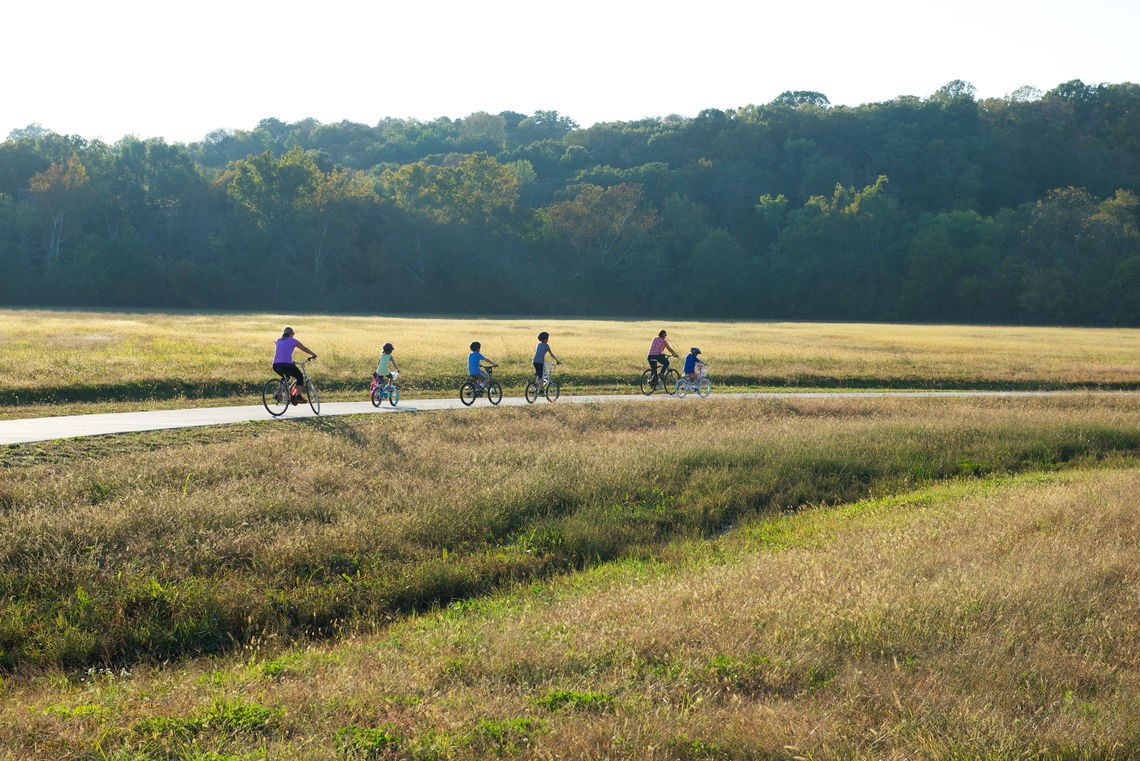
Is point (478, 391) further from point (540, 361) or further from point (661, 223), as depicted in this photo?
point (661, 223)

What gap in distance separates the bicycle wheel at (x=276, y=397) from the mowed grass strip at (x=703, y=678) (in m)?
10.7

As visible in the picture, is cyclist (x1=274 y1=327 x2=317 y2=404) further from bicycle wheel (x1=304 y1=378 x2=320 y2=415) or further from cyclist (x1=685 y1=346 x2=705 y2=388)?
cyclist (x1=685 y1=346 x2=705 y2=388)

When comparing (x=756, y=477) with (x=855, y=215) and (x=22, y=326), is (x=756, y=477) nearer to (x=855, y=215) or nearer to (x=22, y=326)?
(x=22, y=326)

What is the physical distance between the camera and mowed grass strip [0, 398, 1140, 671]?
340 inches

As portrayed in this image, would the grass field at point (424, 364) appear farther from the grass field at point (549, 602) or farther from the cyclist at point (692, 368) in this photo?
the grass field at point (549, 602)

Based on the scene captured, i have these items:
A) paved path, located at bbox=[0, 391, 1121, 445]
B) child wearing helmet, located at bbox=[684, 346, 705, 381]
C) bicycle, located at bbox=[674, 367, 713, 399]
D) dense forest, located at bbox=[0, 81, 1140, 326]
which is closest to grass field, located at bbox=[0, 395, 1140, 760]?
paved path, located at bbox=[0, 391, 1121, 445]

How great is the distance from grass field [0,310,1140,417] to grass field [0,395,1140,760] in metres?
7.62

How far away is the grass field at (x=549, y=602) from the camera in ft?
18.9

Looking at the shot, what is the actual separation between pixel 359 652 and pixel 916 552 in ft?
20.9

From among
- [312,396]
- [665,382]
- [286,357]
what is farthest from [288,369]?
[665,382]

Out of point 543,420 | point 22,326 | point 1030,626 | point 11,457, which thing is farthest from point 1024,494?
point 22,326

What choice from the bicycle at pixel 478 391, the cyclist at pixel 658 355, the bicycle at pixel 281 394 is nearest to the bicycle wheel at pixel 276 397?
the bicycle at pixel 281 394

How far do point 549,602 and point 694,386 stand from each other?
16208 millimetres

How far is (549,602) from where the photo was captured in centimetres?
890
